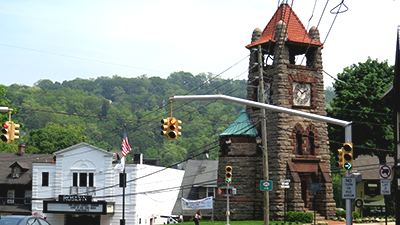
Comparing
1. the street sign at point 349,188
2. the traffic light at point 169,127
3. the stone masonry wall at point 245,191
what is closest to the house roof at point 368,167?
the stone masonry wall at point 245,191

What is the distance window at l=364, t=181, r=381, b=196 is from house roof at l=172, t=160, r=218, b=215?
18163 mm

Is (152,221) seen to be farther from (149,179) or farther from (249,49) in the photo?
(249,49)

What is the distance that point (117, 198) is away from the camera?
190 feet

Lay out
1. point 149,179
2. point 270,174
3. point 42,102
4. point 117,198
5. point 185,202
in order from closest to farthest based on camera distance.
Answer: point 270,174, point 185,202, point 117,198, point 149,179, point 42,102

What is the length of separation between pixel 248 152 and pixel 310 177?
567 cm

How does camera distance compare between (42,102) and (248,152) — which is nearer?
(248,152)

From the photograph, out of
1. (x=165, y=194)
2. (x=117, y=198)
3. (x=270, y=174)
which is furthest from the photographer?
(x=165, y=194)

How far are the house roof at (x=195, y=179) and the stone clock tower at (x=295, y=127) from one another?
20.6 meters

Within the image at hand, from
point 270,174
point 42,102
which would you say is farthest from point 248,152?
point 42,102

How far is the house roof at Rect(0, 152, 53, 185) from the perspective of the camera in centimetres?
6116

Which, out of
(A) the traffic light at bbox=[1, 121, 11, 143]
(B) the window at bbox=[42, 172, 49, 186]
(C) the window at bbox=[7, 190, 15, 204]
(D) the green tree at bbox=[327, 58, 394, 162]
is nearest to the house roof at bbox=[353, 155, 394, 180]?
(D) the green tree at bbox=[327, 58, 394, 162]

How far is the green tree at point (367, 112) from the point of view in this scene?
5106 cm

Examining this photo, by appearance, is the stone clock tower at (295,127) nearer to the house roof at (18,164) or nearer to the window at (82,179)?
the window at (82,179)

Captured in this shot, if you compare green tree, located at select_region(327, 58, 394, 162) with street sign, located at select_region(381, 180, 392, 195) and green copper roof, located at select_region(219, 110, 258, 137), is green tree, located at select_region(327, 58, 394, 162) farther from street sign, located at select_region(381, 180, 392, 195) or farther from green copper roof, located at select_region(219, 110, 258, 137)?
street sign, located at select_region(381, 180, 392, 195)
